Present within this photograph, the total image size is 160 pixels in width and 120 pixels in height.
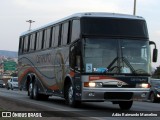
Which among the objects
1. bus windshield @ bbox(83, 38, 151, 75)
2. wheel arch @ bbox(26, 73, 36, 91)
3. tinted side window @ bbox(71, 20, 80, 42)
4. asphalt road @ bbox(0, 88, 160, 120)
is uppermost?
tinted side window @ bbox(71, 20, 80, 42)

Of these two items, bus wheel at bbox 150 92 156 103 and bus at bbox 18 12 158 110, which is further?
bus wheel at bbox 150 92 156 103

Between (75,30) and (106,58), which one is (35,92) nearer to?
→ (75,30)

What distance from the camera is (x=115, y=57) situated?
17547mm

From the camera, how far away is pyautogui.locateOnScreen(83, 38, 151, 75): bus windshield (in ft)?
57.2

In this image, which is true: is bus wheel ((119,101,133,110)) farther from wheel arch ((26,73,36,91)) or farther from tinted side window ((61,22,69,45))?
wheel arch ((26,73,36,91))

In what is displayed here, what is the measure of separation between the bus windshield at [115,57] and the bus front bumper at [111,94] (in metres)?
0.64

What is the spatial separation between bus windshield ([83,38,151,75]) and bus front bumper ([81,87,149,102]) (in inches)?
25.1

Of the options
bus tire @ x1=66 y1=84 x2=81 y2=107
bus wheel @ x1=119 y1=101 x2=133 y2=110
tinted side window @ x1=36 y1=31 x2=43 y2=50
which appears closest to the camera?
bus tire @ x1=66 y1=84 x2=81 y2=107

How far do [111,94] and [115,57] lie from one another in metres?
1.32

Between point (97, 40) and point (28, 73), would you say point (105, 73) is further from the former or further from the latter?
point (28, 73)

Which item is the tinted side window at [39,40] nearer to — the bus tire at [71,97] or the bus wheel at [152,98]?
the bus tire at [71,97]

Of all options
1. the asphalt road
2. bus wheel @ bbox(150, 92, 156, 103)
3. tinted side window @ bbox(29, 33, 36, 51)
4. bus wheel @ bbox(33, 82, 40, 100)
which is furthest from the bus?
bus wheel @ bbox(150, 92, 156, 103)

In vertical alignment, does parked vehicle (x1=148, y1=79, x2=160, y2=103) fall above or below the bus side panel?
below

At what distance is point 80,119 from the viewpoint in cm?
1438
